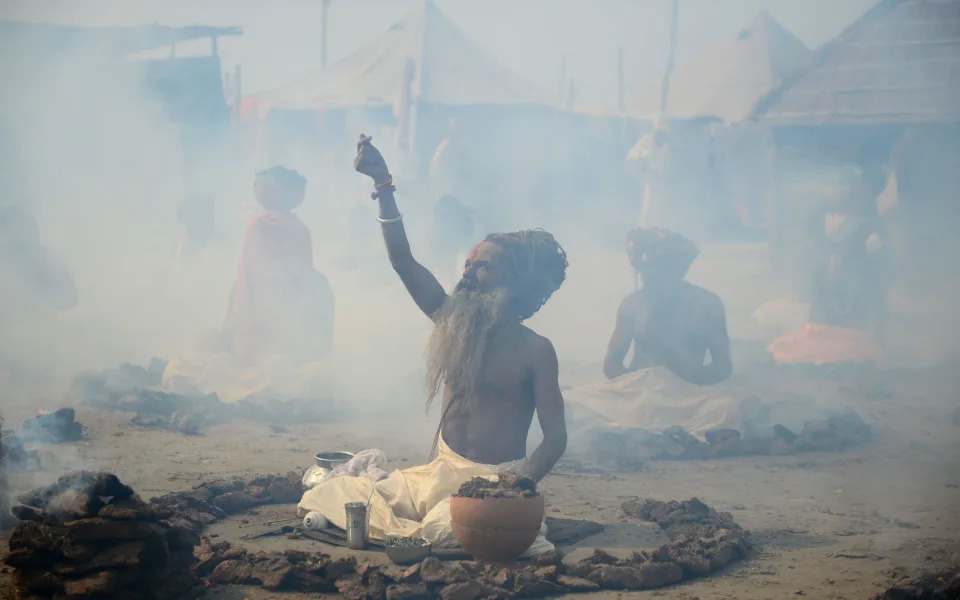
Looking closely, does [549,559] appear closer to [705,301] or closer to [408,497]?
[408,497]

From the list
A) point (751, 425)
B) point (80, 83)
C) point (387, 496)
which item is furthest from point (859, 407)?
point (80, 83)

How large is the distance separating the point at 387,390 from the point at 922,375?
706 cm

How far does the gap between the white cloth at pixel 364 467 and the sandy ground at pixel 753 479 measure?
41cm

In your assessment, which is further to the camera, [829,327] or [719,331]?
[829,327]

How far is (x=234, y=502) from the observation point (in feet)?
21.9

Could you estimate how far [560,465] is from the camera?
877 centimetres

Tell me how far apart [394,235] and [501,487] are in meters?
1.65

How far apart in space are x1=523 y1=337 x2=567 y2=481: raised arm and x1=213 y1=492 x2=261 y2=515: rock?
1.92 meters

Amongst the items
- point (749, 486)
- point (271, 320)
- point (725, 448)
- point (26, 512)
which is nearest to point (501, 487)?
point (26, 512)

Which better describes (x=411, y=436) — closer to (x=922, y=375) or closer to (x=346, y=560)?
(x=346, y=560)

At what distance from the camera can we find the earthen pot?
5.30 meters

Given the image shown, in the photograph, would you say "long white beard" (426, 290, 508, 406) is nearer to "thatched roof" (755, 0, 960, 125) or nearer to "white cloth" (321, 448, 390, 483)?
"white cloth" (321, 448, 390, 483)

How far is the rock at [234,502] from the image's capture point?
A: 6617 millimetres

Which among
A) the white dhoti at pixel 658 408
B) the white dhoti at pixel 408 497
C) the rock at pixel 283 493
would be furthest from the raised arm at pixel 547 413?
the white dhoti at pixel 658 408
